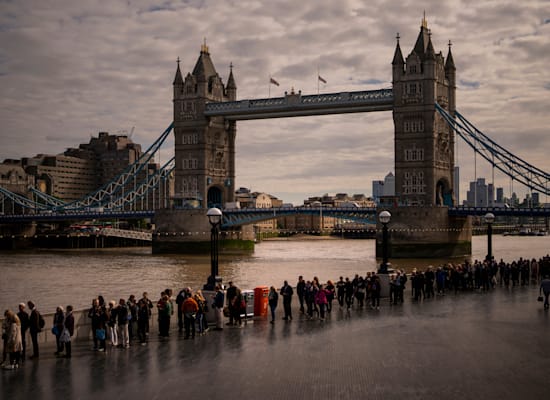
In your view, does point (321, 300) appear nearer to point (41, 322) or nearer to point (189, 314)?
point (189, 314)

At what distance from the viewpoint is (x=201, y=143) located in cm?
7750

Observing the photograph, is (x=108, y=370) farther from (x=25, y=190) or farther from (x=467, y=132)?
(x=25, y=190)

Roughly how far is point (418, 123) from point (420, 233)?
35.6 ft

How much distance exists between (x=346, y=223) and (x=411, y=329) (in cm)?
14930

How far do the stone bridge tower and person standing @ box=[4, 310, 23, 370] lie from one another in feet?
202

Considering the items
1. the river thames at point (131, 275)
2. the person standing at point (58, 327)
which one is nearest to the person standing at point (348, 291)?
the person standing at point (58, 327)

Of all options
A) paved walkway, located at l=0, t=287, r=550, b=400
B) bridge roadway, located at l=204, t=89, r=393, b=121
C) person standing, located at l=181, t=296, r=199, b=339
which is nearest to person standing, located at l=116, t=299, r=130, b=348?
paved walkway, located at l=0, t=287, r=550, b=400

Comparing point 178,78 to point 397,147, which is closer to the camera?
point 397,147

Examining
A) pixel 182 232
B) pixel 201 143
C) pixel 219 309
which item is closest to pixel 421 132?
pixel 201 143

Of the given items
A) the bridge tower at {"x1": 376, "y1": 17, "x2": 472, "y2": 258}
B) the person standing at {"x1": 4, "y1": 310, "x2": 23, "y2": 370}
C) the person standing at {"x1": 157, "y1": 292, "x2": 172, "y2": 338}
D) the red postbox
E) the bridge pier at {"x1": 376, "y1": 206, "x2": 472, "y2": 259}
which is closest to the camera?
the person standing at {"x1": 4, "y1": 310, "x2": 23, "y2": 370}

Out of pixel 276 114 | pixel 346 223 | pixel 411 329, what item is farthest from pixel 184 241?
pixel 346 223

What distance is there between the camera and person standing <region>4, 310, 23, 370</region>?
13.7 metres

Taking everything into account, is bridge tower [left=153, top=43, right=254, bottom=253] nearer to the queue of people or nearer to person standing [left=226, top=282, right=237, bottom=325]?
the queue of people

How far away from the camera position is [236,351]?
15.2 m
